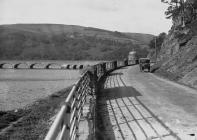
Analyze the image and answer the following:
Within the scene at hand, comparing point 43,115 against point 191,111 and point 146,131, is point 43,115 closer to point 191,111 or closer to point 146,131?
point 191,111

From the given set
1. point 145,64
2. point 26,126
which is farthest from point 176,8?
point 26,126

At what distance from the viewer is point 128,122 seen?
411 inches

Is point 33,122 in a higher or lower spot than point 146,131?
lower

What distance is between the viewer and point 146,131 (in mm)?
9078

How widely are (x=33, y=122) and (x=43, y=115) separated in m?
2.12

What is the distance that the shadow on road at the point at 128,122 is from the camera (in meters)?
8.70

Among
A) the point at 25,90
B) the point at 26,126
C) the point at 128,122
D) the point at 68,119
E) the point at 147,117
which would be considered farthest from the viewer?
the point at 25,90

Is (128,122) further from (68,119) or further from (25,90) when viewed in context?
(25,90)

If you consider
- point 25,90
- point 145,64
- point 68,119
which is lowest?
point 25,90

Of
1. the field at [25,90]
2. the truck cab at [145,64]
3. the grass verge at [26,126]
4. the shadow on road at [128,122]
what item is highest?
the truck cab at [145,64]

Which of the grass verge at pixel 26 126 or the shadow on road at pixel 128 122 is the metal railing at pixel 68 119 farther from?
the grass verge at pixel 26 126

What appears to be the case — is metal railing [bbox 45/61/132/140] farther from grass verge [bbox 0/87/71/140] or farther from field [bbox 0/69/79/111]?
field [bbox 0/69/79/111]

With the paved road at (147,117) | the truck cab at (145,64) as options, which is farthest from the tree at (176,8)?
the paved road at (147,117)

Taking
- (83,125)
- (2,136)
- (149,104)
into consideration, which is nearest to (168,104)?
(149,104)
